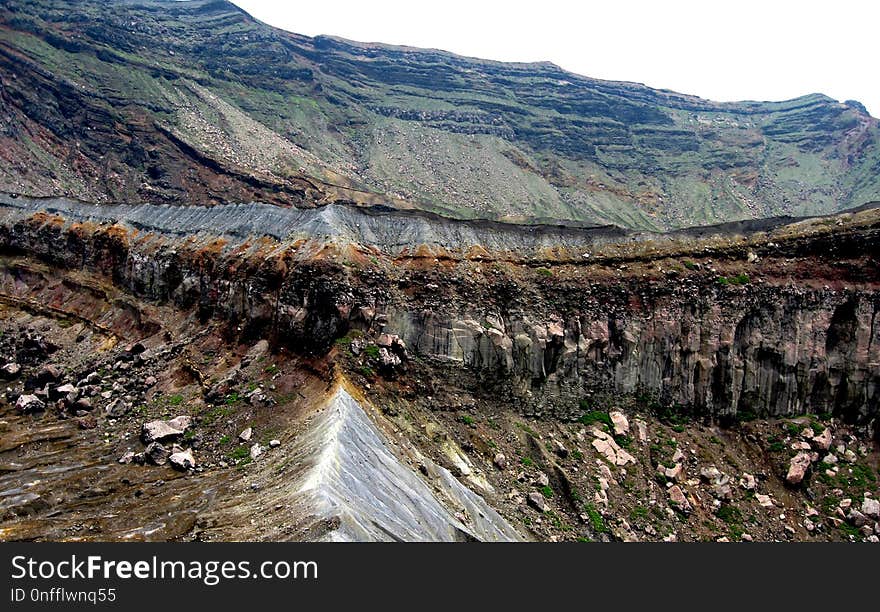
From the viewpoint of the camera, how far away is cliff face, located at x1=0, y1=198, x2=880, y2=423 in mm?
26625

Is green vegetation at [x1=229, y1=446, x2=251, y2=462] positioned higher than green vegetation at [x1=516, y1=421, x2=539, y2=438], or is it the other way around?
green vegetation at [x1=229, y1=446, x2=251, y2=462]

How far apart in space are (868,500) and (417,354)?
2030cm

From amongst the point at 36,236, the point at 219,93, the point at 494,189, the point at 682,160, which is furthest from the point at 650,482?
the point at 682,160

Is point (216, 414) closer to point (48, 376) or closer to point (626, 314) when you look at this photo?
point (48, 376)

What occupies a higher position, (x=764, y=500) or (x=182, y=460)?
(x=182, y=460)

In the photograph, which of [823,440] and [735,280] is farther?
[735,280]

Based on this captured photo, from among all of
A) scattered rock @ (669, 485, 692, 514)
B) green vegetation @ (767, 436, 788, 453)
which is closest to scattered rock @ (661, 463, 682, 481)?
scattered rock @ (669, 485, 692, 514)

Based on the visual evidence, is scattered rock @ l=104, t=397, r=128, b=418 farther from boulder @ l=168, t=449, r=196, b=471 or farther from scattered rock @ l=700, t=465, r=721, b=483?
scattered rock @ l=700, t=465, r=721, b=483

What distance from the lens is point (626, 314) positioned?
2902cm

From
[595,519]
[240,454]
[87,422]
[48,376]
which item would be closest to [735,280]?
[595,519]

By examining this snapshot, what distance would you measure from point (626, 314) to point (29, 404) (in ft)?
92.5

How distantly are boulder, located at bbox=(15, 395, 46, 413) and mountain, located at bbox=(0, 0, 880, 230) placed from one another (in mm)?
57634

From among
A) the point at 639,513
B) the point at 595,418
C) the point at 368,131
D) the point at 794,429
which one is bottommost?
the point at 639,513

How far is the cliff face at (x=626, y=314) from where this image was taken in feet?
87.4
